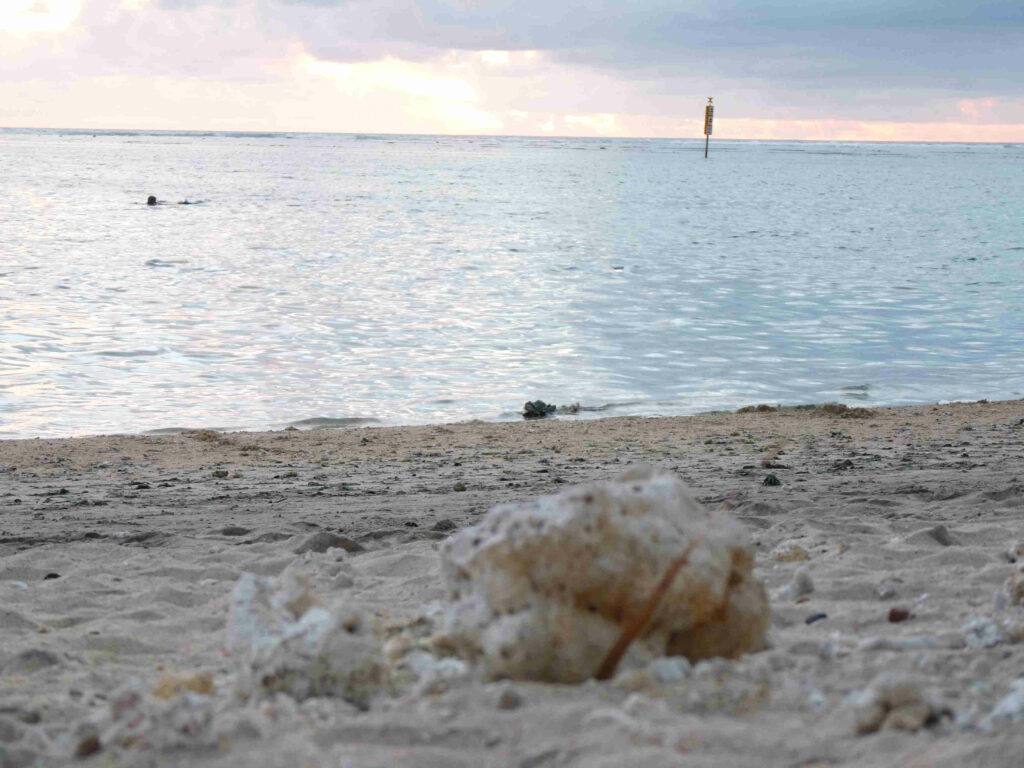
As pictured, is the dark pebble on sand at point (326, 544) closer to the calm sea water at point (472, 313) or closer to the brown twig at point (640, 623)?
the brown twig at point (640, 623)

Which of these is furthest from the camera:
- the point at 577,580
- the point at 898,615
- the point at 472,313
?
the point at 472,313

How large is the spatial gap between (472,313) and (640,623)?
1346 cm

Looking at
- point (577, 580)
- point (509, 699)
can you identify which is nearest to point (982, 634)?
point (577, 580)

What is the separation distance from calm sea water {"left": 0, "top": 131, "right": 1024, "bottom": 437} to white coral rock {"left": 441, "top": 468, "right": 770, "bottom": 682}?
7.38 m

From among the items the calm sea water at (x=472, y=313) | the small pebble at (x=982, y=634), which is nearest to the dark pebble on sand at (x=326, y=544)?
the small pebble at (x=982, y=634)

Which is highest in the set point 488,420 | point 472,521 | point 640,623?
point 640,623

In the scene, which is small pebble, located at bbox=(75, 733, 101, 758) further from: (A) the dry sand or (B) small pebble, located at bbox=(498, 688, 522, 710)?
(B) small pebble, located at bbox=(498, 688, 522, 710)

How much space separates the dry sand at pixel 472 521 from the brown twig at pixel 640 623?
0.10 m

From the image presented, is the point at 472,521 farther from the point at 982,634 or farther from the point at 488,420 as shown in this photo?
the point at 488,420

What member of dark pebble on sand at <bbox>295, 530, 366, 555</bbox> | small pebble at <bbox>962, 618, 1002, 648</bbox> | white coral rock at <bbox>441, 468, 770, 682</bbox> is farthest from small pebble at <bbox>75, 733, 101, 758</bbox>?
dark pebble on sand at <bbox>295, 530, 366, 555</bbox>

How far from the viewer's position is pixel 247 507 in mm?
5895

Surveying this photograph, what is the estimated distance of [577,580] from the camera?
95.6 inches

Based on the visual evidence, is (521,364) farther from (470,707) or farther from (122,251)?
(122,251)

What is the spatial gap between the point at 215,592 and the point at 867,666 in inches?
104
